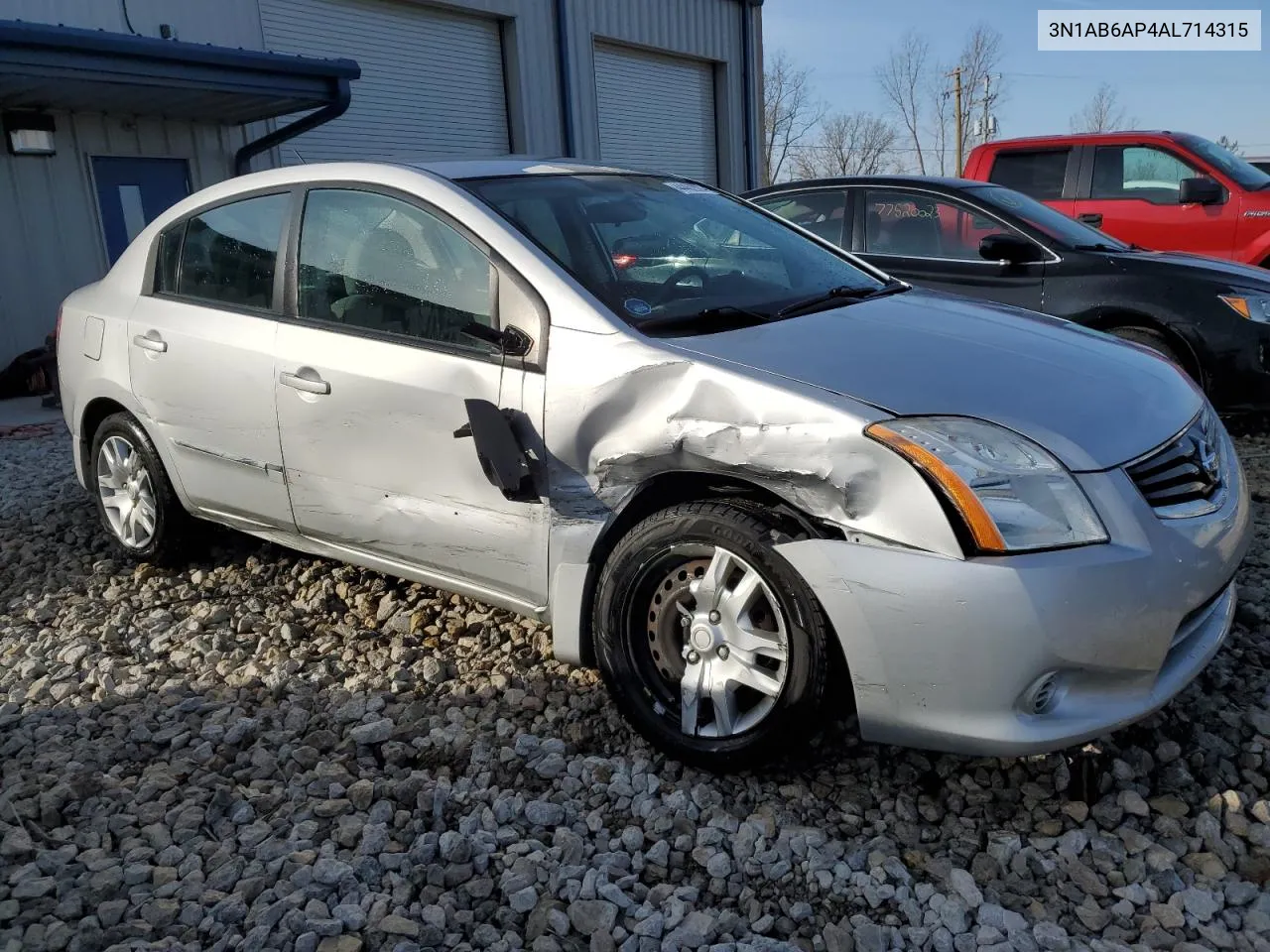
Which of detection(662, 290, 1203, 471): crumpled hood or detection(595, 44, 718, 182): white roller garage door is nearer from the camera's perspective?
detection(662, 290, 1203, 471): crumpled hood

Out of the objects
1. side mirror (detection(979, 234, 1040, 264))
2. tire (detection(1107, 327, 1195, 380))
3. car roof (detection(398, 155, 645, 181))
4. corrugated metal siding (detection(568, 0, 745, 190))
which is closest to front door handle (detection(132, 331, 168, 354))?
car roof (detection(398, 155, 645, 181))

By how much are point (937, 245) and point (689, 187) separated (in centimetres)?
308

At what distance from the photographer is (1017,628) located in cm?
233

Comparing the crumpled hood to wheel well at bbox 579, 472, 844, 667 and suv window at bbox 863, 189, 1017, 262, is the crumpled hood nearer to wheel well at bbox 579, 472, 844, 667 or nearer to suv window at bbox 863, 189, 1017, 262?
wheel well at bbox 579, 472, 844, 667

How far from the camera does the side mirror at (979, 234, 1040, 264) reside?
609 cm

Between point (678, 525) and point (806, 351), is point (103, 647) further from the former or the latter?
point (806, 351)

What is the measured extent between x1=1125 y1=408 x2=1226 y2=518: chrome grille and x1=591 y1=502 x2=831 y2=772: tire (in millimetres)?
833

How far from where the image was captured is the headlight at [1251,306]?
5.76 metres

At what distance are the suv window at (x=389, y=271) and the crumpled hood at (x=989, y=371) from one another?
71cm

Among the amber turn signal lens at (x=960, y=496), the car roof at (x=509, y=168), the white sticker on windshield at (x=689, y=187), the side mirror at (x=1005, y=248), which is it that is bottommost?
the amber turn signal lens at (x=960, y=496)

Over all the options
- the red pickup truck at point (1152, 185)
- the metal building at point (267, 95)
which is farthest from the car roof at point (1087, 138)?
the metal building at point (267, 95)

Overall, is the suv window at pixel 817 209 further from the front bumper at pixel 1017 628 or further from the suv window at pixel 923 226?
the front bumper at pixel 1017 628

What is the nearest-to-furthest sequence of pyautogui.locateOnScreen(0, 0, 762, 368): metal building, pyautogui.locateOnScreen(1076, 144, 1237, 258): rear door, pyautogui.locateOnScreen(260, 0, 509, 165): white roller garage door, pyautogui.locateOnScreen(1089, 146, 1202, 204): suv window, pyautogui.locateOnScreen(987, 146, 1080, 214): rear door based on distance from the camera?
pyautogui.locateOnScreen(1076, 144, 1237, 258): rear door < pyautogui.locateOnScreen(1089, 146, 1202, 204): suv window < pyautogui.locateOnScreen(987, 146, 1080, 214): rear door < pyautogui.locateOnScreen(0, 0, 762, 368): metal building < pyautogui.locateOnScreen(260, 0, 509, 165): white roller garage door

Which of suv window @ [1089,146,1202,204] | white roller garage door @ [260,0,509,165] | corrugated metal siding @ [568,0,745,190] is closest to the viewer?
suv window @ [1089,146,1202,204]
